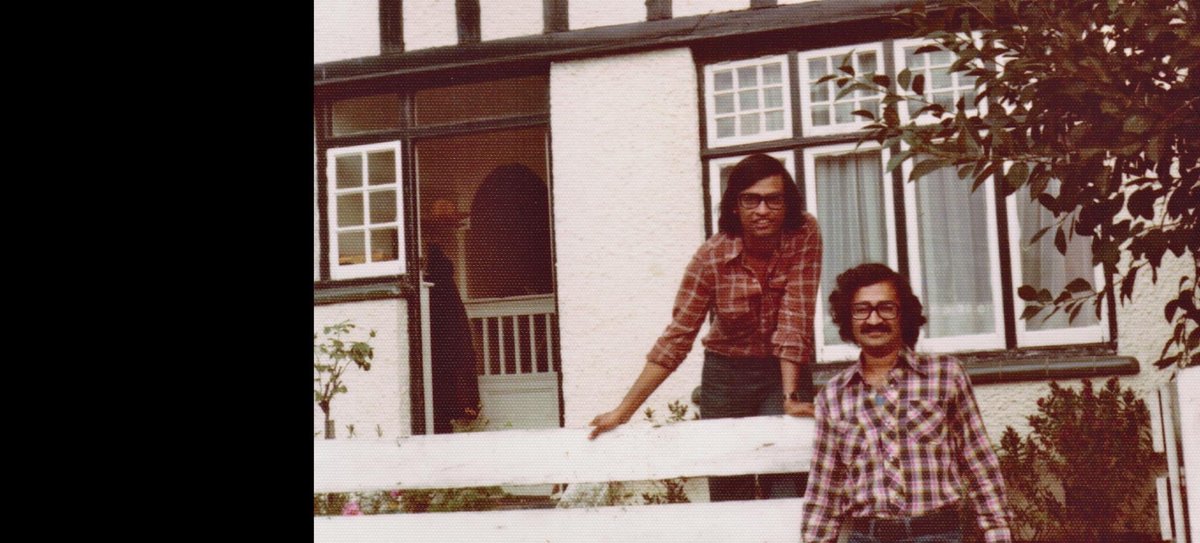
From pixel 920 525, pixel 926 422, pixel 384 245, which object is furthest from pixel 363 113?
pixel 920 525

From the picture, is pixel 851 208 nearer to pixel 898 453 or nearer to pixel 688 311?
pixel 688 311

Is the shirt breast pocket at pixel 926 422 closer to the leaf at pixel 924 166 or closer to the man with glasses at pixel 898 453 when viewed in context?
the man with glasses at pixel 898 453

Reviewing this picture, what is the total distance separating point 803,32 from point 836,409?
4.82 feet

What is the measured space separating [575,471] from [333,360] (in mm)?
904

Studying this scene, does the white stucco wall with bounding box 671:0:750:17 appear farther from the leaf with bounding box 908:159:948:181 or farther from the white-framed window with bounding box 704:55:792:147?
the leaf with bounding box 908:159:948:181

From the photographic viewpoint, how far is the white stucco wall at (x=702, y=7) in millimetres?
3957

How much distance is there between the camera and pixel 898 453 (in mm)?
2678

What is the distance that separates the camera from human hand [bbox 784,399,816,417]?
3.25m

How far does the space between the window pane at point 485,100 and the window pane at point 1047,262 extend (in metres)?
1.47

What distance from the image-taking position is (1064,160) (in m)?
2.63

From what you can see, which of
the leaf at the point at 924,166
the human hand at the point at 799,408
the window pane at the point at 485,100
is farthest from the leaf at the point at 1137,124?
the window pane at the point at 485,100
